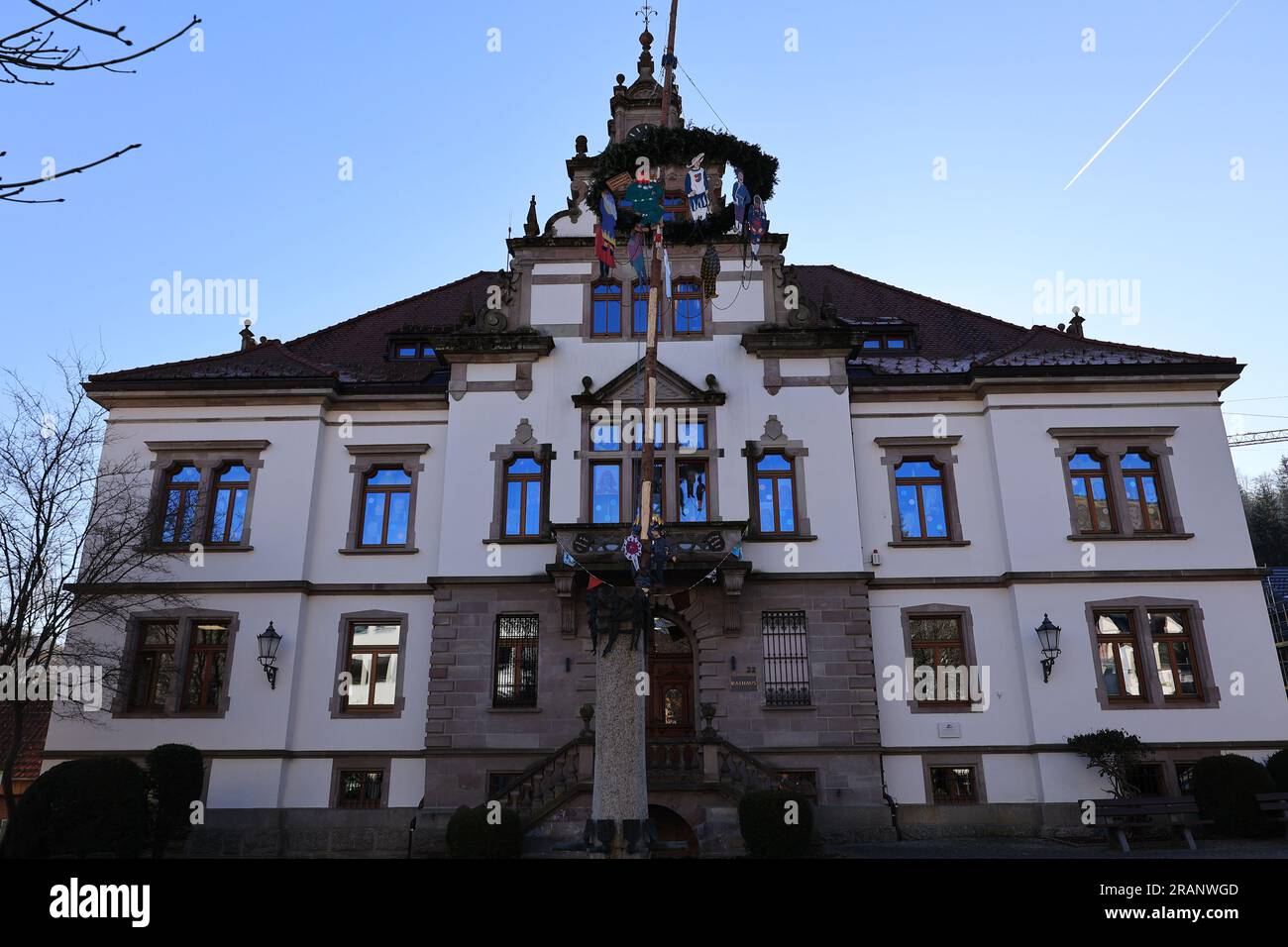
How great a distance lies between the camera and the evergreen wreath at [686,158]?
15.4 meters

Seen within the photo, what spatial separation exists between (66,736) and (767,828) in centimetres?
1610

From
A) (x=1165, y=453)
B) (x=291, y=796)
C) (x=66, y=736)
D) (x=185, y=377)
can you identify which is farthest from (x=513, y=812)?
(x=1165, y=453)

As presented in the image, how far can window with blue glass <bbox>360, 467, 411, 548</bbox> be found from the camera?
2216 centimetres

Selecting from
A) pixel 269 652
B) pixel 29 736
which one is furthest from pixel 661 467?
pixel 29 736

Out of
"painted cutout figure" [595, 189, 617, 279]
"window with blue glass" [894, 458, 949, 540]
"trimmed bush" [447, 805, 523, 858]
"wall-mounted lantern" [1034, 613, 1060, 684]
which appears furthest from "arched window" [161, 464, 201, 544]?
"wall-mounted lantern" [1034, 613, 1060, 684]

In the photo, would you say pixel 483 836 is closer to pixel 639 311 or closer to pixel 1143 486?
pixel 639 311

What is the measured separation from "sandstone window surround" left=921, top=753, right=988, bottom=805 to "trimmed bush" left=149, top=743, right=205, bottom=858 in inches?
611

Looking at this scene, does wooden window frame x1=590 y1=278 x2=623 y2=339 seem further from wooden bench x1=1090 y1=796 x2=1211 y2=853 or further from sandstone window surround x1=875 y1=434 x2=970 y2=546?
wooden bench x1=1090 y1=796 x2=1211 y2=853

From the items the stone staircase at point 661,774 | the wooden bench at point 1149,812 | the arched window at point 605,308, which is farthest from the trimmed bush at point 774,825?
the arched window at point 605,308

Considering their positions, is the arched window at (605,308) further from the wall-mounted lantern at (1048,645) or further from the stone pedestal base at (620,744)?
the stone pedestal base at (620,744)

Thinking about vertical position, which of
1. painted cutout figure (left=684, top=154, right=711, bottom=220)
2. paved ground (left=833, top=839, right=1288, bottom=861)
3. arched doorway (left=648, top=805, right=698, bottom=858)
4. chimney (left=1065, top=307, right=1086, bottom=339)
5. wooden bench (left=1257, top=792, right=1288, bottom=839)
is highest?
chimney (left=1065, top=307, right=1086, bottom=339)

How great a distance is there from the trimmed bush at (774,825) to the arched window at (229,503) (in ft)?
46.4

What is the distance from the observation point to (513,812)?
1628 centimetres
